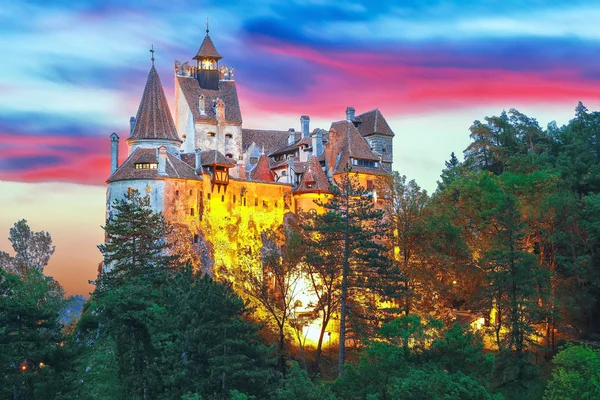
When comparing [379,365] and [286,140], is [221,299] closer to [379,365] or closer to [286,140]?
[379,365]

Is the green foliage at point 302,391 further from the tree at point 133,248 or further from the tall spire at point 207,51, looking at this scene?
the tall spire at point 207,51

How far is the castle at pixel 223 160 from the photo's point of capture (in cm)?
6384

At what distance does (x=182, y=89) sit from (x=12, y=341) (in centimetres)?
3944

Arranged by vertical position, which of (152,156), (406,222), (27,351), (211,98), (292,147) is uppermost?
(211,98)

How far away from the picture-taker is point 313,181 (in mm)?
69062

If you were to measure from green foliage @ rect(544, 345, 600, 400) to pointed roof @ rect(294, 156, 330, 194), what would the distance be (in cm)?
3000

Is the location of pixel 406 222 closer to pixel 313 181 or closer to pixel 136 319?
pixel 313 181

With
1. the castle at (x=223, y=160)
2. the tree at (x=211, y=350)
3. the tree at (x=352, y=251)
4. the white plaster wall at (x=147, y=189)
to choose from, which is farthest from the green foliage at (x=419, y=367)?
the white plaster wall at (x=147, y=189)

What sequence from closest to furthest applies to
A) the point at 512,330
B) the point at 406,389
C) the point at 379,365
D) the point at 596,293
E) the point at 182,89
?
the point at 406,389, the point at 379,365, the point at 512,330, the point at 596,293, the point at 182,89

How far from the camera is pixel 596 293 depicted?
196ft

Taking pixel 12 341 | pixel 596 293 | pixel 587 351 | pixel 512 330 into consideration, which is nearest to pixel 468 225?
pixel 596 293

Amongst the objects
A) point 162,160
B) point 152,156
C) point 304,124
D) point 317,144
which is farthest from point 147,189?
point 304,124

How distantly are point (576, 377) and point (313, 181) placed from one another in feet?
109

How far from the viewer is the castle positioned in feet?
209
